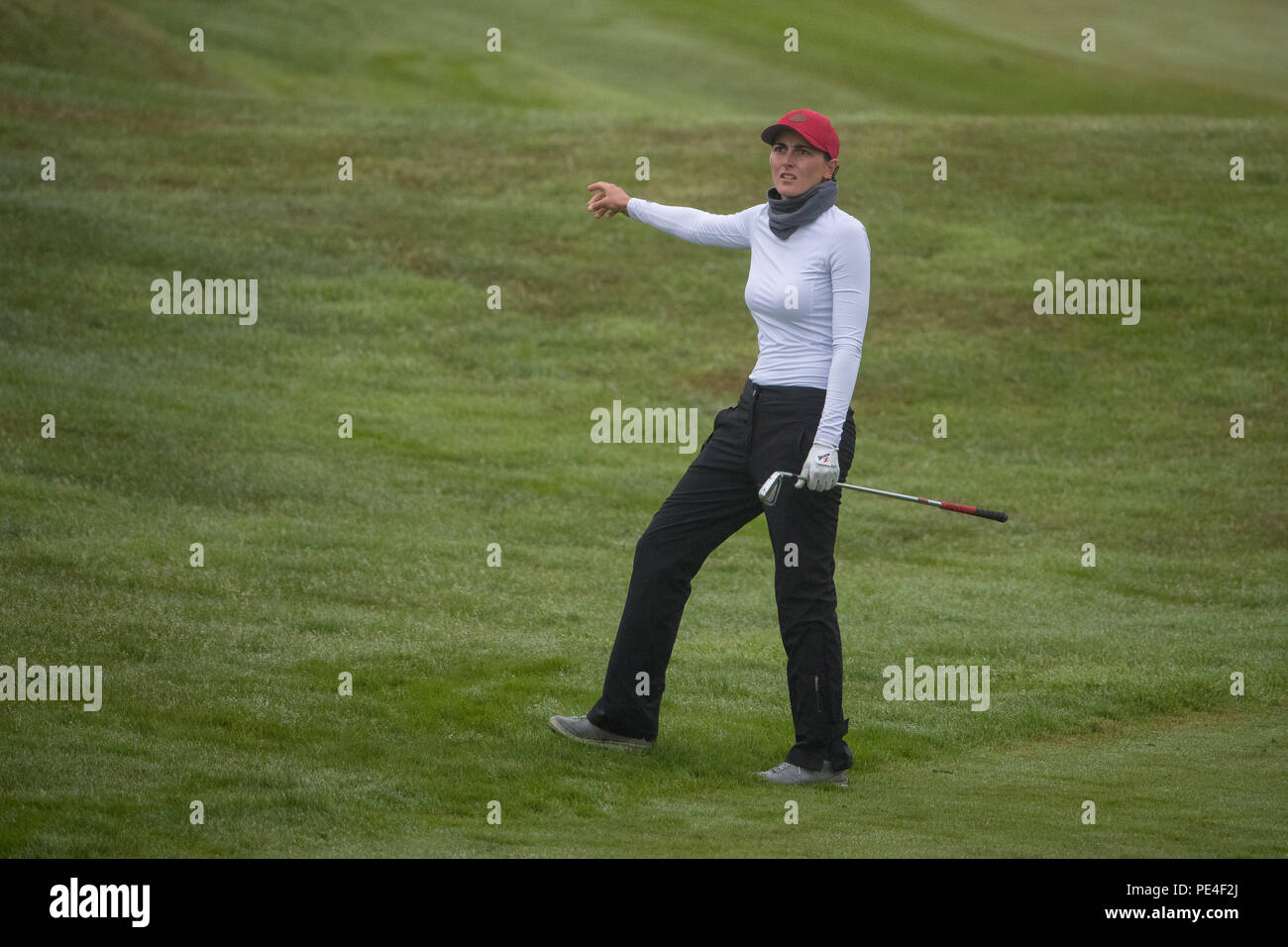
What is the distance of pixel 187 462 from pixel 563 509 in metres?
3.80

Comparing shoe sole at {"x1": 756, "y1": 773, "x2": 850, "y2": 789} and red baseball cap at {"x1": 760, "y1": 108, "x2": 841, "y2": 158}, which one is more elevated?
red baseball cap at {"x1": 760, "y1": 108, "x2": 841, "y2": 158}

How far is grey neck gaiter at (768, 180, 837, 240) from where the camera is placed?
7.32 m

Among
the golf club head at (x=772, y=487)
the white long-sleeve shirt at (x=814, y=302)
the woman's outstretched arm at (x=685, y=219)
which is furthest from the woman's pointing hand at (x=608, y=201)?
the golf club head at (x=772, y=487)

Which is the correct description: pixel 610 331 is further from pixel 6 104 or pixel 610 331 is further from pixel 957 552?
pixel 6 104

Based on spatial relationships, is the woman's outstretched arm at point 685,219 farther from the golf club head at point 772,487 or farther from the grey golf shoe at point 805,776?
the grey golf shoe at point 805,776

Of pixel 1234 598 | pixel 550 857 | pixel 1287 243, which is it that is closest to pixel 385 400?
pixel 1234 598

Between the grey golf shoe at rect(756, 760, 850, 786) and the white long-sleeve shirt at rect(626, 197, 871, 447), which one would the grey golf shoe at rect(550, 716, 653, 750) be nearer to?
the grey golf shoe at rect(756, 760, 850, 786)

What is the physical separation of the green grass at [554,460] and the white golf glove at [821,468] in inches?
60.4

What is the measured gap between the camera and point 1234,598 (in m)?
13.9

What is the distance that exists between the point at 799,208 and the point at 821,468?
1.29m

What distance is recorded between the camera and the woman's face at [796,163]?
7375 mm

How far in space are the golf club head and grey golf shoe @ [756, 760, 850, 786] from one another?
4.54 feet

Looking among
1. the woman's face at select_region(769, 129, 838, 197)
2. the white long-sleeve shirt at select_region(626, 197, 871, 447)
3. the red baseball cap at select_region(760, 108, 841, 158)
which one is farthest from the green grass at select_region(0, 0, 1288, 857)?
the red baseball cap at select_region(760, 108, 841, 158)

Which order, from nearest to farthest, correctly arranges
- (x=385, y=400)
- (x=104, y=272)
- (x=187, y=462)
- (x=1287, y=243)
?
(x=187, y=462) < (x=385, y=400) < (x=104, y=272) < (x=1287, y=243)
